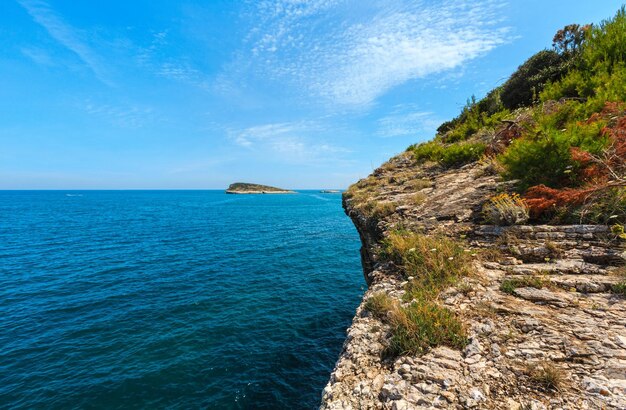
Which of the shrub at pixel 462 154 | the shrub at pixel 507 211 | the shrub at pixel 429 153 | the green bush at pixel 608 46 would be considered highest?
the green bush at pixel 608 46

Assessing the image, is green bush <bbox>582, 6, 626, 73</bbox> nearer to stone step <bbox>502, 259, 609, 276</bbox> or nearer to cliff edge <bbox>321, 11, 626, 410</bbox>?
cliff edge <bbox>321, 11, 626, 410</bbox>

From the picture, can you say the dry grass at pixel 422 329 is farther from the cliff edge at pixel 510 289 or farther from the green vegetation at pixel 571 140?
the green vegetation at pixel 571 140

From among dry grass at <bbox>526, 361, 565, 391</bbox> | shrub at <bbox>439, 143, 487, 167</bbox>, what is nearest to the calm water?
shrub at <bbox>439, 143, 487, 167</bbox>

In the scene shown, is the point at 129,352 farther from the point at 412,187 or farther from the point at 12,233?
the point at 12,233

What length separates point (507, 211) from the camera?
7.93m

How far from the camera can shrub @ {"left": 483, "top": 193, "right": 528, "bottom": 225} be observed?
25.3ft

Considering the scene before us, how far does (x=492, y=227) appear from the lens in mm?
8172

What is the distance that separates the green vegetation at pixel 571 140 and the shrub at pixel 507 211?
0.23 m

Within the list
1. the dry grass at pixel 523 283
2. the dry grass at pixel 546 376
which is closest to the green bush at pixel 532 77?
the dry grass at pixel 523 283

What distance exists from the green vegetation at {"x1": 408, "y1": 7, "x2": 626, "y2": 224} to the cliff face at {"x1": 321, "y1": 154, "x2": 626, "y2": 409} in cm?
80

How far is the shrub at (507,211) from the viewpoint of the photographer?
25.3 feet

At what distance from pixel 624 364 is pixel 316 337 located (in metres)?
14.1

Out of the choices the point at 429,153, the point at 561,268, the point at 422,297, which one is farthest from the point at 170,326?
the point at 429,153

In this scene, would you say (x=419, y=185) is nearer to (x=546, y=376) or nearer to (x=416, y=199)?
(x=416, y=199)
